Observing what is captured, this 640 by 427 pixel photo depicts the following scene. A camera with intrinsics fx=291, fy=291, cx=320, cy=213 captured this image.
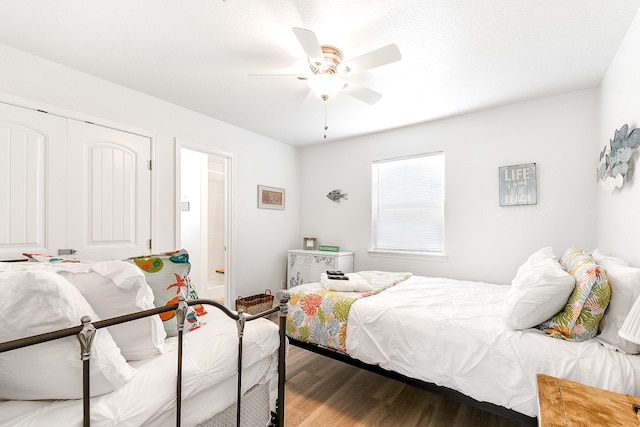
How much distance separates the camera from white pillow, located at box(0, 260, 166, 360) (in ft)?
3.75

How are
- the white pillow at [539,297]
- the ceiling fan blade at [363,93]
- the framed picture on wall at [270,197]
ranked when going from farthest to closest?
the framed picture on wall at [270,197]
the ceiling fan blade at [363,93]
the white pillow at [539,297]

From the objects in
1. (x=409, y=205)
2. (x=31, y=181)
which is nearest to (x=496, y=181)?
(x=409, y=205)

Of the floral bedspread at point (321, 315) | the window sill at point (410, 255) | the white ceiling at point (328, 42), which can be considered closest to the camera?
the white ceiling at point (328, 42)

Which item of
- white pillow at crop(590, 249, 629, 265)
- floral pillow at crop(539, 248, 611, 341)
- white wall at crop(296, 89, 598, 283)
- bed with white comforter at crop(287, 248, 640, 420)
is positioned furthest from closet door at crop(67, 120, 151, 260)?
white pillow at crop(590, 249, 629, 265)

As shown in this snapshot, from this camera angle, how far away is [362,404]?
2.08 metres

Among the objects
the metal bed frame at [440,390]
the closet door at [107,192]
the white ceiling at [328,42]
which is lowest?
the metal bed frame at [440,390]

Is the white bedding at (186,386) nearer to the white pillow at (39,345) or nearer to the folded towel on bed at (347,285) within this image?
the white pillow at (39,345)

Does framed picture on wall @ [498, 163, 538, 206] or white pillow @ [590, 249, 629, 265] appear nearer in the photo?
white pillow @ [590, 249, 629, 265]

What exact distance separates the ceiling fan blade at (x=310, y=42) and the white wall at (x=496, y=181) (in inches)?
87.3

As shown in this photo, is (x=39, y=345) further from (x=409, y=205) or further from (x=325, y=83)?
(x=409, y=205)

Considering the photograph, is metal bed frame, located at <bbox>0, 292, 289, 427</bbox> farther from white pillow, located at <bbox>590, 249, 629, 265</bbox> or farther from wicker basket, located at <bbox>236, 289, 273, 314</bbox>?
wicker basket, located at <bbox>236, 289, 273, 314</bbox>

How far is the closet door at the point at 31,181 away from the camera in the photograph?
2.12 meters

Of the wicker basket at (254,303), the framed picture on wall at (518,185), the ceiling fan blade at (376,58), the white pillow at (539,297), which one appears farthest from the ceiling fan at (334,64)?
the wicker basket at (254,303)

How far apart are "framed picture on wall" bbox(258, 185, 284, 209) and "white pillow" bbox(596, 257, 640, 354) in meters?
3.61
